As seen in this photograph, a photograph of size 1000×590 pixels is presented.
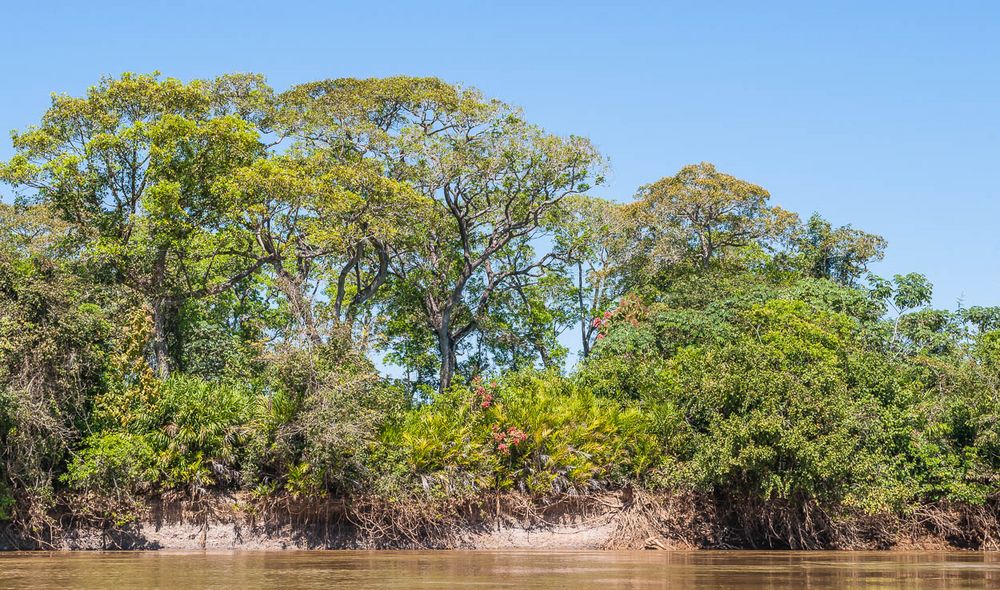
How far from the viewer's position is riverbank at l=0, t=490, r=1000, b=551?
2400cm

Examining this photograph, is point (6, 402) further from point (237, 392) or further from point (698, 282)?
point (698, 282)

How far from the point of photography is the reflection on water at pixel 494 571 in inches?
508

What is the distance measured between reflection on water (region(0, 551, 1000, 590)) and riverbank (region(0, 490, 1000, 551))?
2.85m

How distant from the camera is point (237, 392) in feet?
81.5

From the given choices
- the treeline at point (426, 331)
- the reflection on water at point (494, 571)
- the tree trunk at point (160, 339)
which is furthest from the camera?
the tree trunk at point (160, 339)

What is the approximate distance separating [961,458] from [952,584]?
1396cm

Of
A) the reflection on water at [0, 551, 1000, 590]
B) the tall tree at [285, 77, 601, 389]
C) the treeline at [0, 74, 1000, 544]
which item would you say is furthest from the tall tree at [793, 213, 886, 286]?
the reflection on water at [0, 551, 1000, 590]

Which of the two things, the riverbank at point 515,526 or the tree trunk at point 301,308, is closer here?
the riverbank at point 515,526

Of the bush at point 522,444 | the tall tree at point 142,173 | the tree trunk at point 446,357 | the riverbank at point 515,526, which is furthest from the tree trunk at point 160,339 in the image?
the tree trunk at point 446,357

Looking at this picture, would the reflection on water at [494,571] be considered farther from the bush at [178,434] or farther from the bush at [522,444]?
the bush at [522,444]

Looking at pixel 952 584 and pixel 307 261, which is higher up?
pixel 307 261

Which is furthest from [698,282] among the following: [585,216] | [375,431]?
[375,431]

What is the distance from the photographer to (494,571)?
50.8ft

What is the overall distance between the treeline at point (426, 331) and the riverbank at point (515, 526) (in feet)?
1.32
